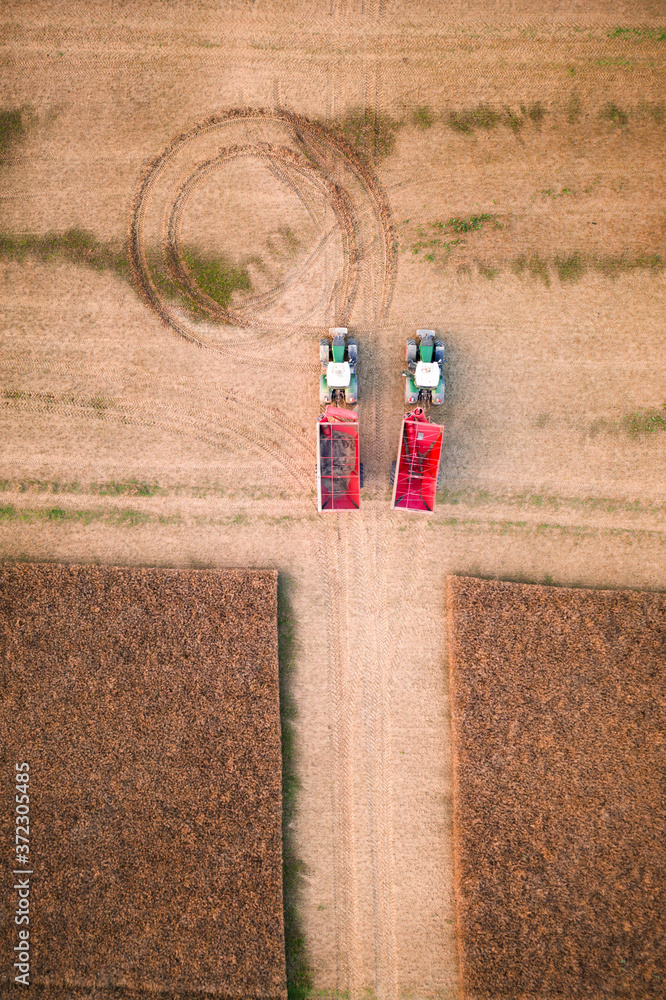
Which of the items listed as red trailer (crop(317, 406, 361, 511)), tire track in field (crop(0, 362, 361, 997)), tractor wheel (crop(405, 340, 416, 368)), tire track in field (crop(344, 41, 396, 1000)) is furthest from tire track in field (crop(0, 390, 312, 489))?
tractor wheel (crop(405, 340, 416, 368))

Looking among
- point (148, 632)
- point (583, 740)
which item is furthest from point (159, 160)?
point (583, 740)

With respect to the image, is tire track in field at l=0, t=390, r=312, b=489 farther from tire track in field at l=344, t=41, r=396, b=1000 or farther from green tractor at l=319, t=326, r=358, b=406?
tire track in field at l=344, t=41, r=396, b=1000

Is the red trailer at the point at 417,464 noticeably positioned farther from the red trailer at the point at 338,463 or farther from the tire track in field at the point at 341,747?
the tire track in field at the point at 341,747

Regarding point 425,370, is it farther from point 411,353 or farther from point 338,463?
point 338,463

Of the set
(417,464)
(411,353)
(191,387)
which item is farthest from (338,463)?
(191,387)

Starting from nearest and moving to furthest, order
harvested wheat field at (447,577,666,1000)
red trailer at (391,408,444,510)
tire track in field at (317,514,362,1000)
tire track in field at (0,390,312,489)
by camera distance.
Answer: red trailer at (391,408,444,510)
harvested wheat field at (447,577,666,1000)
tire track in field at (317,514,362,1000)
tire track in field at (0,390,312,489)

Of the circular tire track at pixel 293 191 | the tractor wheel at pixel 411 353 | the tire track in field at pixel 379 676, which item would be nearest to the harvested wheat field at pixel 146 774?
the tire track in field at pixel 379 676
